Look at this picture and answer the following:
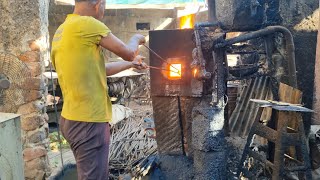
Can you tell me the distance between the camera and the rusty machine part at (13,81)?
428 cm

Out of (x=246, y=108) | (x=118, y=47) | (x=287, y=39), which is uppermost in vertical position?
(x=287, y=39)

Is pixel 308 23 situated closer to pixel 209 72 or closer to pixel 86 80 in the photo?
pixel 209 72

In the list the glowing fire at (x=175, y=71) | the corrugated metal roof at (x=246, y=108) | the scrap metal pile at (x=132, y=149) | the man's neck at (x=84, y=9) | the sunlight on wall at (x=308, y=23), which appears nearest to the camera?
the man's neck at (x=84, y=9)

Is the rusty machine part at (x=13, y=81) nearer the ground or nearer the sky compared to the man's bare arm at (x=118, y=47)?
nearer the ground

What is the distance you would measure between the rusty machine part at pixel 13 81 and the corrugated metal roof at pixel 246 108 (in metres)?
3.88

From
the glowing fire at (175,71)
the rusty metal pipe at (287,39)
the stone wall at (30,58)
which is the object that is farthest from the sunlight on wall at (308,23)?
the stone wall at (30,58)

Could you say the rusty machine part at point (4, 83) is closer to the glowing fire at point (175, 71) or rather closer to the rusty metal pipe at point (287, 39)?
the glowing fire at point (175, 71)

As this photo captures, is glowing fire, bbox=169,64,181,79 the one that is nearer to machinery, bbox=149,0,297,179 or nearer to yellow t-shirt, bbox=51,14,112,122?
machinery, bbox=149,0,297,179

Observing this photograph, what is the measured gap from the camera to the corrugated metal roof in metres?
5.97

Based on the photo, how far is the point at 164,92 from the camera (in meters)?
5.15

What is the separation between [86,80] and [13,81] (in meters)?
2.22

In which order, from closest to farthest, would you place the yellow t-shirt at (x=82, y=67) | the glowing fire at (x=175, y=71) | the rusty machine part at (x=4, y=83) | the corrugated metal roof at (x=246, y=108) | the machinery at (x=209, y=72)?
the yellow t-shirt at (x=82, y=67) → the rusty machine part at (x=4, y=83) → the machinery at (x=209, y=72) → the glowing fire at (x=175, y=71) → the corrugated metal roof at (x=246, y=108)

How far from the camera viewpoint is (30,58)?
434 centimetres

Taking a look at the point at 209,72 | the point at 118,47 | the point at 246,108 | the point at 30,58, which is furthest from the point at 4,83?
the point at 246,108
